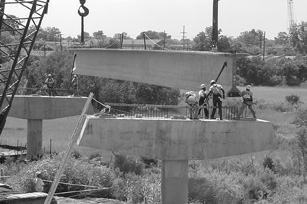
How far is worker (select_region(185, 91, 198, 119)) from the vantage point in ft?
85.5

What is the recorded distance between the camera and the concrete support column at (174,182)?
26672mm

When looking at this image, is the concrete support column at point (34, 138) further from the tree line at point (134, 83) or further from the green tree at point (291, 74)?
the green tree at point (291, 74)

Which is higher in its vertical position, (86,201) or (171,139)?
(171,139)

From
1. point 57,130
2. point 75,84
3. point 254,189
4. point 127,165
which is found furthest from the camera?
point 57,130

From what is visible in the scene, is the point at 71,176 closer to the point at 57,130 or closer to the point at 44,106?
the point at 44,106

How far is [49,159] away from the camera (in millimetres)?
36375

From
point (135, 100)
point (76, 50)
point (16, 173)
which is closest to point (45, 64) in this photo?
point (135, 100)

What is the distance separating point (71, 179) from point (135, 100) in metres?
34.8

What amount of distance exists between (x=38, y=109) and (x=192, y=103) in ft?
65.8

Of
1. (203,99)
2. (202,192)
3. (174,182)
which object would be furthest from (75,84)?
(203,99)

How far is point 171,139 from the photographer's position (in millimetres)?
26844

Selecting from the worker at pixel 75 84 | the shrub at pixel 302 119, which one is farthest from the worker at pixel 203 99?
the shrub at pixel 302 119

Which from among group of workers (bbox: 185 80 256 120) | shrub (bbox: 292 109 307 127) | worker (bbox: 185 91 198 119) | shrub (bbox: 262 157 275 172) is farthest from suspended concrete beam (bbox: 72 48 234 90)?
shrub (bbox: 292 109 307 127)

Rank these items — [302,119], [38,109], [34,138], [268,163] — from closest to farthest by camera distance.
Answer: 1. [268,163]
2. [34,138]
3. [38,109]
4. [302,119]
